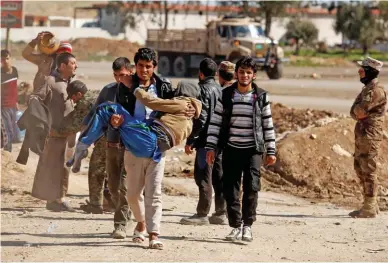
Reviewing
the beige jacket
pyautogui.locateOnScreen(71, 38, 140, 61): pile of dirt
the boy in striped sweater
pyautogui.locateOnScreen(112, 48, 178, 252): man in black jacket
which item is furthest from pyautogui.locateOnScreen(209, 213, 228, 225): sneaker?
pyautogui.locateOnScreen(71, 38, 140, 61): pile of dirt

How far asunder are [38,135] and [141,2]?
3502 inches

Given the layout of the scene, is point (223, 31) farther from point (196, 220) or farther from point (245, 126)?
point (245, 126)

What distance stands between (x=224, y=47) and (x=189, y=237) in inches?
1279

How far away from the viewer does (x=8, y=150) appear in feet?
47.4

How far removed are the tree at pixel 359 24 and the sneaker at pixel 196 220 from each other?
79066 mm

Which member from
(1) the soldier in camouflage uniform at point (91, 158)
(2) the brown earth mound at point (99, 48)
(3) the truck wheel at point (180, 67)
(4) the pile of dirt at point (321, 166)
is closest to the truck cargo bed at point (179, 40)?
(3) the truck wheel at point (180, 67)

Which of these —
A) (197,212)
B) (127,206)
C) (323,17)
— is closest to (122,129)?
(127,206)

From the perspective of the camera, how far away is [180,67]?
4519 centimetres

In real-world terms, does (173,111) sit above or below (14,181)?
above

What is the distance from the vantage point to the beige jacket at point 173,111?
849cm

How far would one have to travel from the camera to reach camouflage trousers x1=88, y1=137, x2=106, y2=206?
10.7 meters

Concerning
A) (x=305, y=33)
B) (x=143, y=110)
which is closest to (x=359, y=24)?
(x=305, y=33)

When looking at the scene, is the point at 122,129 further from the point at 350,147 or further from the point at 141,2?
the point at 141,2

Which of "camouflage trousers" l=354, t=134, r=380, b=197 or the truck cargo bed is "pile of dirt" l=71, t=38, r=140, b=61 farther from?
"camouflage trousers" l=354, t=134, r=380, b=197
